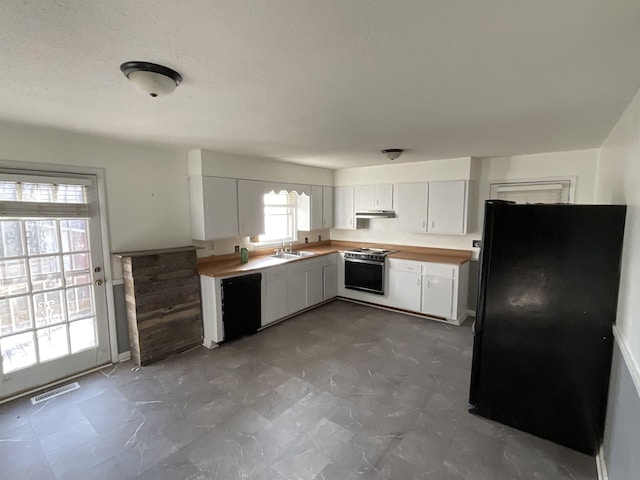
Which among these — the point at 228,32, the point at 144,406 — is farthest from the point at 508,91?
the point at 144,406

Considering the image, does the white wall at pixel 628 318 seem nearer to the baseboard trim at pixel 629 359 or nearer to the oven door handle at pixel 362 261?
the baseboard trim at pixel 629 359

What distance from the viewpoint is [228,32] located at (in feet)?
4.02

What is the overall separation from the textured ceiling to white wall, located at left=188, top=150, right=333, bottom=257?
98cm

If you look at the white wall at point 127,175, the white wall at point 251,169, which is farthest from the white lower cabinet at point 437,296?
the white wall at point 127,175

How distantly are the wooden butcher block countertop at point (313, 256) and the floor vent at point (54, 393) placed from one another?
5.08ft

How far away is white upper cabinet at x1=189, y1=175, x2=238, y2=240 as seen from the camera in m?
3.78

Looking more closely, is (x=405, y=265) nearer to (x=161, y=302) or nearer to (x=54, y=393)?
(x=161, y=302)

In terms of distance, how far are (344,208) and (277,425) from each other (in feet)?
12.8

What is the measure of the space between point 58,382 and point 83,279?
38.7 inches

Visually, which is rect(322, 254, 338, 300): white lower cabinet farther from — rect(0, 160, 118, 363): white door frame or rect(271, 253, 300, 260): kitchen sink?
rect(0, 160, 118, 363): white door frame

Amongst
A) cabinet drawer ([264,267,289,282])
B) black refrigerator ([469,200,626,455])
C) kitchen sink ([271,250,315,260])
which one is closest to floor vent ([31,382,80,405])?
cabinet drawer ([264,267,289,282])

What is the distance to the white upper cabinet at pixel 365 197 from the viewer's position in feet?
17.3

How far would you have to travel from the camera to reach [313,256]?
191 inches

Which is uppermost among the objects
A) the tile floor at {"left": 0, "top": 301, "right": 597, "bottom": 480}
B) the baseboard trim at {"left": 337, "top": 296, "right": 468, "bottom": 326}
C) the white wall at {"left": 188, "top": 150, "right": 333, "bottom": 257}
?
the white wall at {"left": 188, "top": 150, "right": 333, "bottom": 257}
